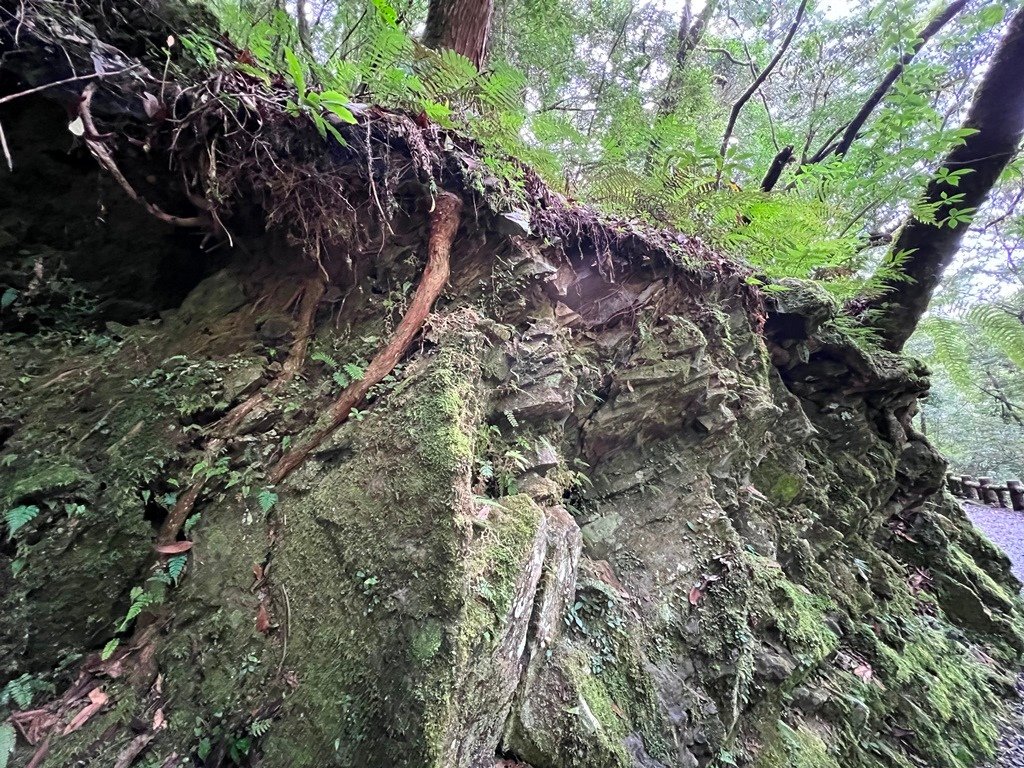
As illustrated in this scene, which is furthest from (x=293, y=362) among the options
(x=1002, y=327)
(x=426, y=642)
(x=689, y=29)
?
(x=689, y=29)

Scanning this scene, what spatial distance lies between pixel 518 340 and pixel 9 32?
9.18ft

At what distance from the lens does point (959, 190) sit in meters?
4.88

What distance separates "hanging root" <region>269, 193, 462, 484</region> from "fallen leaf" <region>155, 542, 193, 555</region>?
0.49 meters

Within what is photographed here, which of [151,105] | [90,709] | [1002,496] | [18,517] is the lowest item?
[1002,496]

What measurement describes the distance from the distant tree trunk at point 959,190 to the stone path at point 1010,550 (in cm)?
414

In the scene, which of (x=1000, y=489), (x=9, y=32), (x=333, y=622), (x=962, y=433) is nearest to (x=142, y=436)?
(x=333, y=622)

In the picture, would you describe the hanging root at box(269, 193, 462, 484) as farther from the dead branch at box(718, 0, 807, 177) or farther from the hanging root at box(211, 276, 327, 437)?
the dead branch at box(718, 0, 807, 177)

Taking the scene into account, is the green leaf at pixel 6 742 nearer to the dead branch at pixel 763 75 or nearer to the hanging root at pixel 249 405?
the hanging root at pixel 249 405

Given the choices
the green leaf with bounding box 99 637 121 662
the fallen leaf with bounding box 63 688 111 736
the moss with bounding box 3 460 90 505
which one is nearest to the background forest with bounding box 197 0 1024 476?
the moss with bounding box 3 460 90 505

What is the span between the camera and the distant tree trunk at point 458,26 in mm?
3932

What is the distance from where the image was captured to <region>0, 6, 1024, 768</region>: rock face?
2.00 m

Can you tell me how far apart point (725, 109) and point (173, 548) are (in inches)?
417

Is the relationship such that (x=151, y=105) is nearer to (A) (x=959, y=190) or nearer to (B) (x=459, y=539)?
(B) (x=459, y=539)

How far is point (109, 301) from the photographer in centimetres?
274
